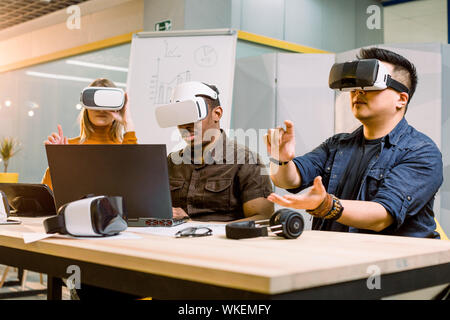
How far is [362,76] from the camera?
1780 mm

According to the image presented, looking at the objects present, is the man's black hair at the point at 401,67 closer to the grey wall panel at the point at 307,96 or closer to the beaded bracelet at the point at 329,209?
the beaded bracelet at the point at 329,209

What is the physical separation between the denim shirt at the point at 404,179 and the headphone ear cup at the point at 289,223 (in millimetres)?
471

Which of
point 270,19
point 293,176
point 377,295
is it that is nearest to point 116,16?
point 270,19

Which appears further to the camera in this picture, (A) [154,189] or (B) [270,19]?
(B) [270,19]

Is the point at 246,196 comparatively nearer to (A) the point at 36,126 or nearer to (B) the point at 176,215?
(B) the point at 176,215

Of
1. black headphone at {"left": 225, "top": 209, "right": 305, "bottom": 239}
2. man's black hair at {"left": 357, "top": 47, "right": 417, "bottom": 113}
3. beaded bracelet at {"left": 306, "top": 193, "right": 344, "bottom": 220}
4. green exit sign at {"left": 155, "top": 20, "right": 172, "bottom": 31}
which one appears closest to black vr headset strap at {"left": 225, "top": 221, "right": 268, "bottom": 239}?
black headphone at {"left": 225, "top": 209, "right": 305, "bottom": 239}

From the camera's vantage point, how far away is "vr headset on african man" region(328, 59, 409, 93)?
178cm

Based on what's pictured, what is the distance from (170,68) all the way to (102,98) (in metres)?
2.40

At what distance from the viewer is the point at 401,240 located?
1.29 meters

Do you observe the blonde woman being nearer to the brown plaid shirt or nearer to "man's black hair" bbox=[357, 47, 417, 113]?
the brown plaid shirt

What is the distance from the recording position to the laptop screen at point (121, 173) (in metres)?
1.50

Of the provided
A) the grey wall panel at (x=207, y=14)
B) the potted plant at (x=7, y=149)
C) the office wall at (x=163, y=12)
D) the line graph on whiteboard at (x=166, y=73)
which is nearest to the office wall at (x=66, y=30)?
the office wall at (x=163, y=12)

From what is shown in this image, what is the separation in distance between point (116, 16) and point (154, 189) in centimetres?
541

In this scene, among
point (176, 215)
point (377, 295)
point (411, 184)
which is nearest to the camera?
point (377, 295)
